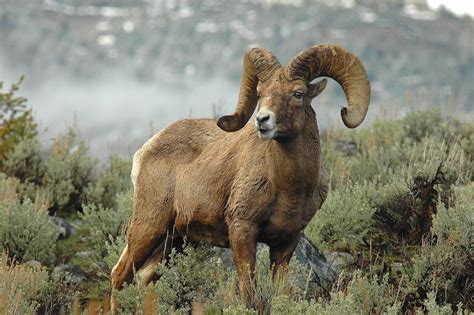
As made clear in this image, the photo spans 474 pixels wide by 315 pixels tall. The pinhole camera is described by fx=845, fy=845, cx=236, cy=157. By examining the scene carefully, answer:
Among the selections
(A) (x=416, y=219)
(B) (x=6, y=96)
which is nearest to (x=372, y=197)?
(A) (x=416, y=219)

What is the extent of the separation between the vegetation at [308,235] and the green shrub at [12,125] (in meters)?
0.03

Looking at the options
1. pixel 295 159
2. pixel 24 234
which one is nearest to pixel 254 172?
pixel 295 159

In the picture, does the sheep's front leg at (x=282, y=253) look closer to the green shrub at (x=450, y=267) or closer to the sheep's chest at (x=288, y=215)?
the sheep's chest at (x=288, y=215)

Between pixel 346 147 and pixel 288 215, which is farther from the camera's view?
pixel 346 147

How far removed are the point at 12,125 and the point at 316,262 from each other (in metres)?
6.61

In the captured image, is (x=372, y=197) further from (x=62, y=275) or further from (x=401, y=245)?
(x=62, y=275)

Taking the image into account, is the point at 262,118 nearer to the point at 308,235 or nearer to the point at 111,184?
the point at 308,235

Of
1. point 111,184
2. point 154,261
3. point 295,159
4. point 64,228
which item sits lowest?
point 64,228

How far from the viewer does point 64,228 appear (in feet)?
33.1

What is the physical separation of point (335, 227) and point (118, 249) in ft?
7.39

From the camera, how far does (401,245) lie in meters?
8.80

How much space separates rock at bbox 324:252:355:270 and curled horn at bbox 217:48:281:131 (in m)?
2.20

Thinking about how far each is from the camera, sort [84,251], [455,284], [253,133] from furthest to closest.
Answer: [84,251] < [455,284] < [253,133]

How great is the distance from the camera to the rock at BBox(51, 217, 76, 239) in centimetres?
1002
